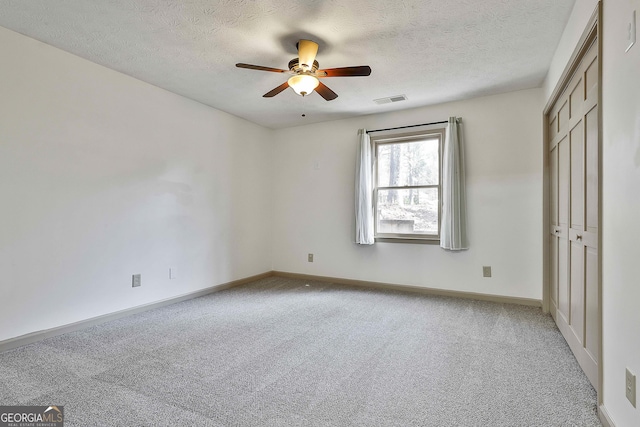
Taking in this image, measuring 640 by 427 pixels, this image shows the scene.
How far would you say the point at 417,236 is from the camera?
4.26 metres

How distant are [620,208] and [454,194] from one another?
244 centimetres

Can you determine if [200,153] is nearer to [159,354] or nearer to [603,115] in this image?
[159,354]

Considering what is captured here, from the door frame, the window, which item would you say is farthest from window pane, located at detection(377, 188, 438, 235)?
the door frame

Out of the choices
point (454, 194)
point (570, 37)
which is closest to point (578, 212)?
point (570, 37)

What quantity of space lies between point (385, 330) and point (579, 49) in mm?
2538

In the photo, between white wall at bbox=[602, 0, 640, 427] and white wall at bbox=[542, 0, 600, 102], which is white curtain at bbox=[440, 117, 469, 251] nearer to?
white wall at bbox=[542, 0, 600, 102]

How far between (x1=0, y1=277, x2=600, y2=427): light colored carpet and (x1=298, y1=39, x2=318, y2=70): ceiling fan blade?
2.31 meters

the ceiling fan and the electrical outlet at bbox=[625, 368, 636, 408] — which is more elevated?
the ceiling fan

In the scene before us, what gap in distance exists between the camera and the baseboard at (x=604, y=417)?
4.98ft

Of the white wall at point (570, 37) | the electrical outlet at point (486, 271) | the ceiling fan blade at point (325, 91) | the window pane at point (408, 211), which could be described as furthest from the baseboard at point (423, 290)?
the ceiling fan blade at point (325, 91)

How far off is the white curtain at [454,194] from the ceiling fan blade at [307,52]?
2161 millimetres

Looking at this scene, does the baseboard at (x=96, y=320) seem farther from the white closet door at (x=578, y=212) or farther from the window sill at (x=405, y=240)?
the white closet door at (x=578, y=212)

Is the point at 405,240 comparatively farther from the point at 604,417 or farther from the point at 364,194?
the point at 604,417

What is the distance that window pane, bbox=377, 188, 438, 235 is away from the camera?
424cm
